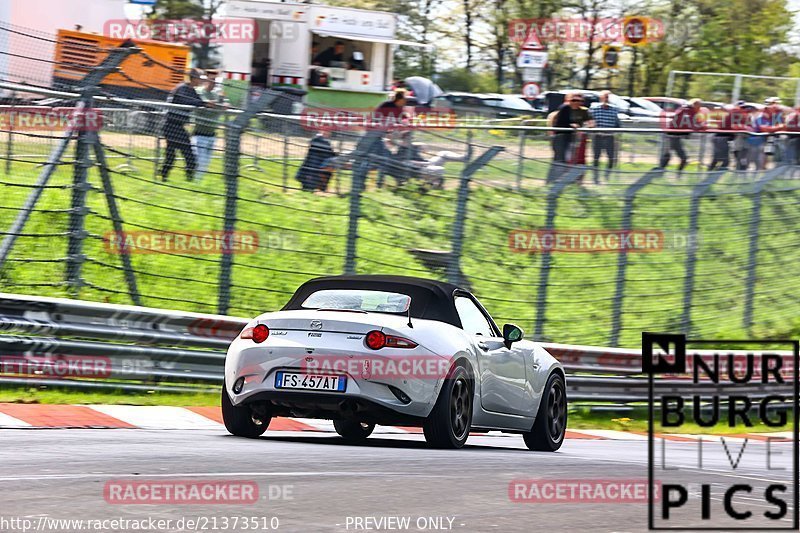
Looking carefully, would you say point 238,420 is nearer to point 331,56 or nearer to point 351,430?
point 351,430

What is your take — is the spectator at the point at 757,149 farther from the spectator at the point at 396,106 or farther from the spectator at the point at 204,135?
the spectator at the point at 204,135

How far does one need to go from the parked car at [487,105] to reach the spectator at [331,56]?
14.9 feet

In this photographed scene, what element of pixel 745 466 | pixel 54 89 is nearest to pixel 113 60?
pixel 54 89

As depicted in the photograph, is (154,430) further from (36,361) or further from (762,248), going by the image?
(762,248)

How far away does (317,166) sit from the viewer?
1420 cm

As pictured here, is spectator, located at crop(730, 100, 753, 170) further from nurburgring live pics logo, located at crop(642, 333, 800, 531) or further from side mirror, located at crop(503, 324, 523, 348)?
side mirror, located at crop(503, 324, 523, 348)

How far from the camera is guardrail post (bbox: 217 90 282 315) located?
44.2 feet

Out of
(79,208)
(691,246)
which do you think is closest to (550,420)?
(79,208)

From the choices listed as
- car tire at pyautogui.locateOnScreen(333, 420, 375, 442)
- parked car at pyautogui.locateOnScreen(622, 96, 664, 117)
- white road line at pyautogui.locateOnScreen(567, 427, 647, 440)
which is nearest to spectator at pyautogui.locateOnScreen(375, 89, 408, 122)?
white road line at pyautogui.locateOnScreen(567, 427, 647, 440)

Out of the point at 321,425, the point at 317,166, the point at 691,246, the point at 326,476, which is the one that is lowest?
the point at 321,425

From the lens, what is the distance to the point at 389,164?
1464 centimetres

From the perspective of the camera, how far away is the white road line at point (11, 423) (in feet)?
32.5

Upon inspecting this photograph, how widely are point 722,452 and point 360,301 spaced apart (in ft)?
14.3

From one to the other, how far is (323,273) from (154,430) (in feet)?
15.2
